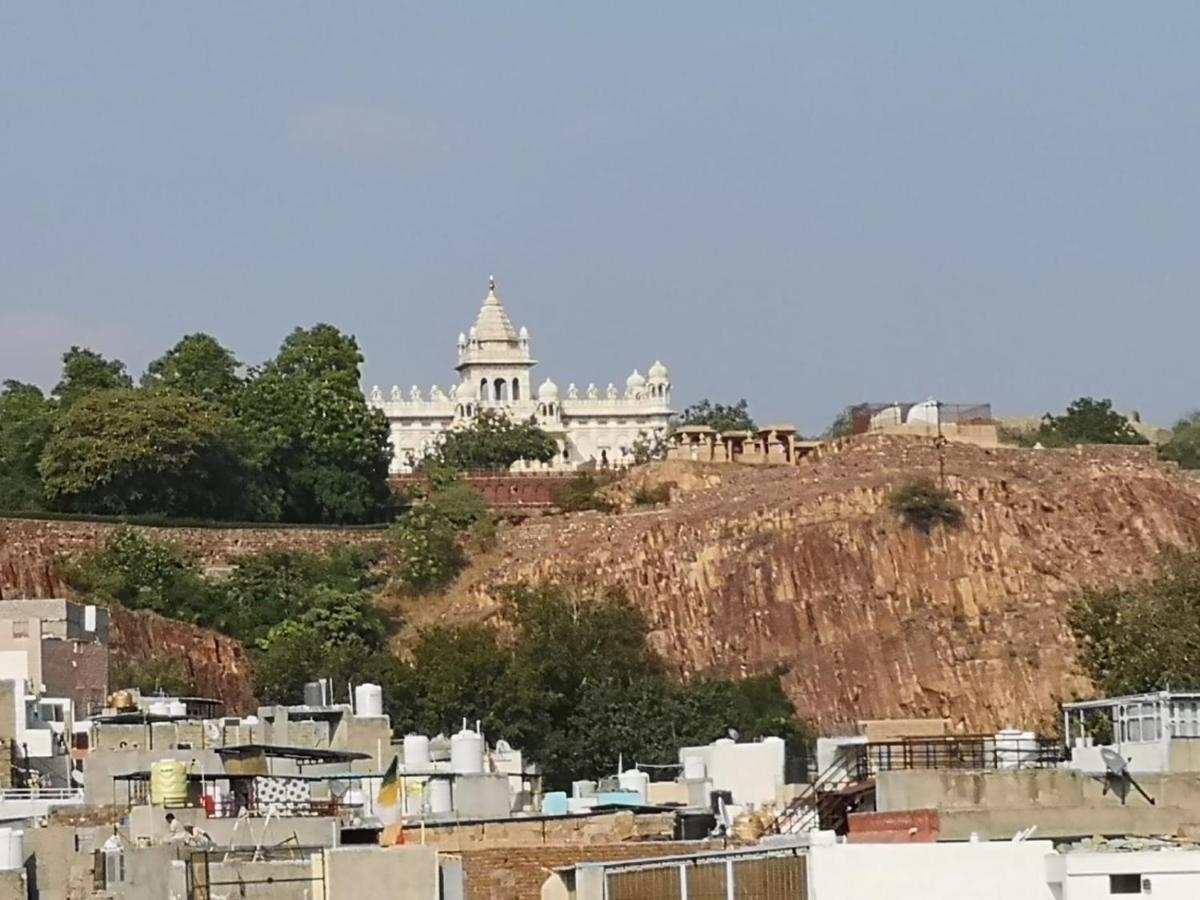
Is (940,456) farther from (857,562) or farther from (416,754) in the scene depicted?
(416,754)

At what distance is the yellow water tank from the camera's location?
34438 millimetres

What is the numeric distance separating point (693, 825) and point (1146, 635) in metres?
37.2

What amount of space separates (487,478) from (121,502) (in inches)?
750

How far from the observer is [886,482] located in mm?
108000

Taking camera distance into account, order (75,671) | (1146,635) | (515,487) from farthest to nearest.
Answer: (515,487) < (1146,635) < (75,671)

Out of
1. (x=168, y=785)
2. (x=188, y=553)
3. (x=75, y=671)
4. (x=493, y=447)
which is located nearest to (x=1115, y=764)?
(x=168, y=785)

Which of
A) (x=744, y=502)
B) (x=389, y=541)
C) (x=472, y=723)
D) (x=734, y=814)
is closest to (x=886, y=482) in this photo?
(x=744, y=502)

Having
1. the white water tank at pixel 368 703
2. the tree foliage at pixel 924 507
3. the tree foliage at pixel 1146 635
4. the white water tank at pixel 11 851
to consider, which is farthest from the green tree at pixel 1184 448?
the white water tank at pixel 11 851

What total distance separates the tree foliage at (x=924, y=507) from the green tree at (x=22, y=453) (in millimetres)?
23387

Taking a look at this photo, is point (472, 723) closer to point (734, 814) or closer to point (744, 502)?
point (744, 502)

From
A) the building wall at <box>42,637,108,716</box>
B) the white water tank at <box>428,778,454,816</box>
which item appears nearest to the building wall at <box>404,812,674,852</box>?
the white water tank at <box>428,778,454,816</box>

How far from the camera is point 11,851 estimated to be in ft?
102

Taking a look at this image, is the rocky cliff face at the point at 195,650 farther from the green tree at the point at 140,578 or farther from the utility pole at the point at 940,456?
the utility pole at the point at 940,456

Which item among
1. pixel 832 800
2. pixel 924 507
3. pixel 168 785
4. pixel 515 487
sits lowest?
pixel 832 800
